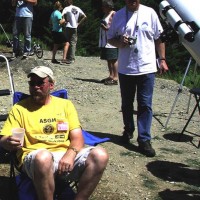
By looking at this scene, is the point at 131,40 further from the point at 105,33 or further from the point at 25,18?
the point at 25,18

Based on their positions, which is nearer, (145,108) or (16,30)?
(145,108)

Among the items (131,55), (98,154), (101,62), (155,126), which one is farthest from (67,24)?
(98,154)

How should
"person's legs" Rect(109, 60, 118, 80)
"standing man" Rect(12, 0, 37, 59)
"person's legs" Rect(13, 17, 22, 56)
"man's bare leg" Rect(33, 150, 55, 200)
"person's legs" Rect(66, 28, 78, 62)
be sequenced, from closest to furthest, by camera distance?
1. "man's bare leg" Rect(33, 150, 55, 200)
2. "person's legs" Rect(109, 60, 118, 80)
3. "standing man" Rect(12, 0, 37, 59)
4. "person's legs" Rect(13, 17, 22, 56)
5. "person's legs" Rect(66, 28, 78, 62)

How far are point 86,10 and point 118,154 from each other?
13.2 metres

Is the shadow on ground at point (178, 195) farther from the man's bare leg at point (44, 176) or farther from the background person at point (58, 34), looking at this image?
the background person at point (58, 34)

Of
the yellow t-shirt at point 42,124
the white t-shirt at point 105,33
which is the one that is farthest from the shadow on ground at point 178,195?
the white t-shirt at point 105,33

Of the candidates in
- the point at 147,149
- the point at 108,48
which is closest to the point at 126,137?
the point at 147,149

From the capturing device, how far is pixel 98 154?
3.96 metres

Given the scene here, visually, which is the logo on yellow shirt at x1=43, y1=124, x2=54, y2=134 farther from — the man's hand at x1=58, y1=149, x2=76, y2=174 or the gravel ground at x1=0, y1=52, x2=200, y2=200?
the gravel ground at x1=0, y1=52, x2=200, y2=200

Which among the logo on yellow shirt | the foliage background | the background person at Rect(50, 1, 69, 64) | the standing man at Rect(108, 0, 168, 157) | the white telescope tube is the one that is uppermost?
the white telescope tube

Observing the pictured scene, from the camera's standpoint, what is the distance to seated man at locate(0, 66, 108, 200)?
3.87 meters

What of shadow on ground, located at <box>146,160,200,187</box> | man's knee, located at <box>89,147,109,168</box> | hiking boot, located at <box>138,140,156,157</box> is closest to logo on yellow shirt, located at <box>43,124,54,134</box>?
man's knee, located at <box>89,147,109,168</box>

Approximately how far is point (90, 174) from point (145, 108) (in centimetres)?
198

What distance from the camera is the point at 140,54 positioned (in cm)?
569
